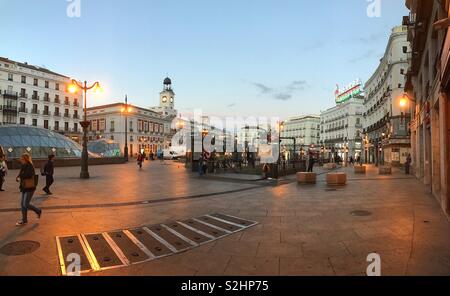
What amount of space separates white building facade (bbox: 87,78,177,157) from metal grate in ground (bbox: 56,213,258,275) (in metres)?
73.6

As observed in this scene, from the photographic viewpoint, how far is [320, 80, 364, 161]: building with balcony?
277ft

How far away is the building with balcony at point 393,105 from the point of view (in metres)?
40.0

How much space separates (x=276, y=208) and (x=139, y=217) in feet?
14.5

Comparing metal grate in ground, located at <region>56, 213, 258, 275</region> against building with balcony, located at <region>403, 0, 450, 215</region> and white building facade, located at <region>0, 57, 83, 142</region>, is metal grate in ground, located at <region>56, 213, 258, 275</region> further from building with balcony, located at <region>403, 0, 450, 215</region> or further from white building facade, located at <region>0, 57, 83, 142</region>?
white building facade, located at <region>0, 57, 83, 142</region>

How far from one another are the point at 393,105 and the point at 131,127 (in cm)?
6753

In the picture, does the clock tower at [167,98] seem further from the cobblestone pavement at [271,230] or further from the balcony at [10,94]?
the cobblestone pavement at [271,230]

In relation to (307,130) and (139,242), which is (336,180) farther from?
(307,130)

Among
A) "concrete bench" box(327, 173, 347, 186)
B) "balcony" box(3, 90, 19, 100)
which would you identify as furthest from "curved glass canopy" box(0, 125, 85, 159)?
"balcony" box(3, 90, 19, 100)

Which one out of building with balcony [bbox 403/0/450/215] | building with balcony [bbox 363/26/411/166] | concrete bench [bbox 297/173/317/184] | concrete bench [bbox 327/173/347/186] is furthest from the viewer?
building with balcony [bbox 363/26/411/166]

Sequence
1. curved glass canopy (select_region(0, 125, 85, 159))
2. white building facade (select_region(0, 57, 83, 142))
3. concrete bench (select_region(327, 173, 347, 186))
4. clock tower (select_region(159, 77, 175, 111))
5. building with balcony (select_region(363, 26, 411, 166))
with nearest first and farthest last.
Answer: concrete bench (select_region(327, 173, 347, 186)), curved glass canopy (select_region(0, 125, 85, 159)), building with balcony (select_region(363, 26, 411, 166)), white building facade (select_region(0, 57, 83, 142)), clock tower (select_region(159, 77, 175, 111))

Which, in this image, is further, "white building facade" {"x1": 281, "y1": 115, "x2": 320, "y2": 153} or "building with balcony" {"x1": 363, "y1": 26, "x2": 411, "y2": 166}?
"white building facade" {"x1": 281, "y1": 115, "x2": 320, "y2": 153}

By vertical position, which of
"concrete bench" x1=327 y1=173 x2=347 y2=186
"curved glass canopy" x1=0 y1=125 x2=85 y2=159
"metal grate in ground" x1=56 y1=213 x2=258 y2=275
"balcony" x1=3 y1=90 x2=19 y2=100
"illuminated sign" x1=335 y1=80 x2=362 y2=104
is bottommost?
"metal grate in ground" x1=56 y1=213 x2=258 y2=275

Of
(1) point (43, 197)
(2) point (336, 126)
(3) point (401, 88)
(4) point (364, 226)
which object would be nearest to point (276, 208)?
(4) point (364, 226)

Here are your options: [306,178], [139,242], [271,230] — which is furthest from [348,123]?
[139,242]
